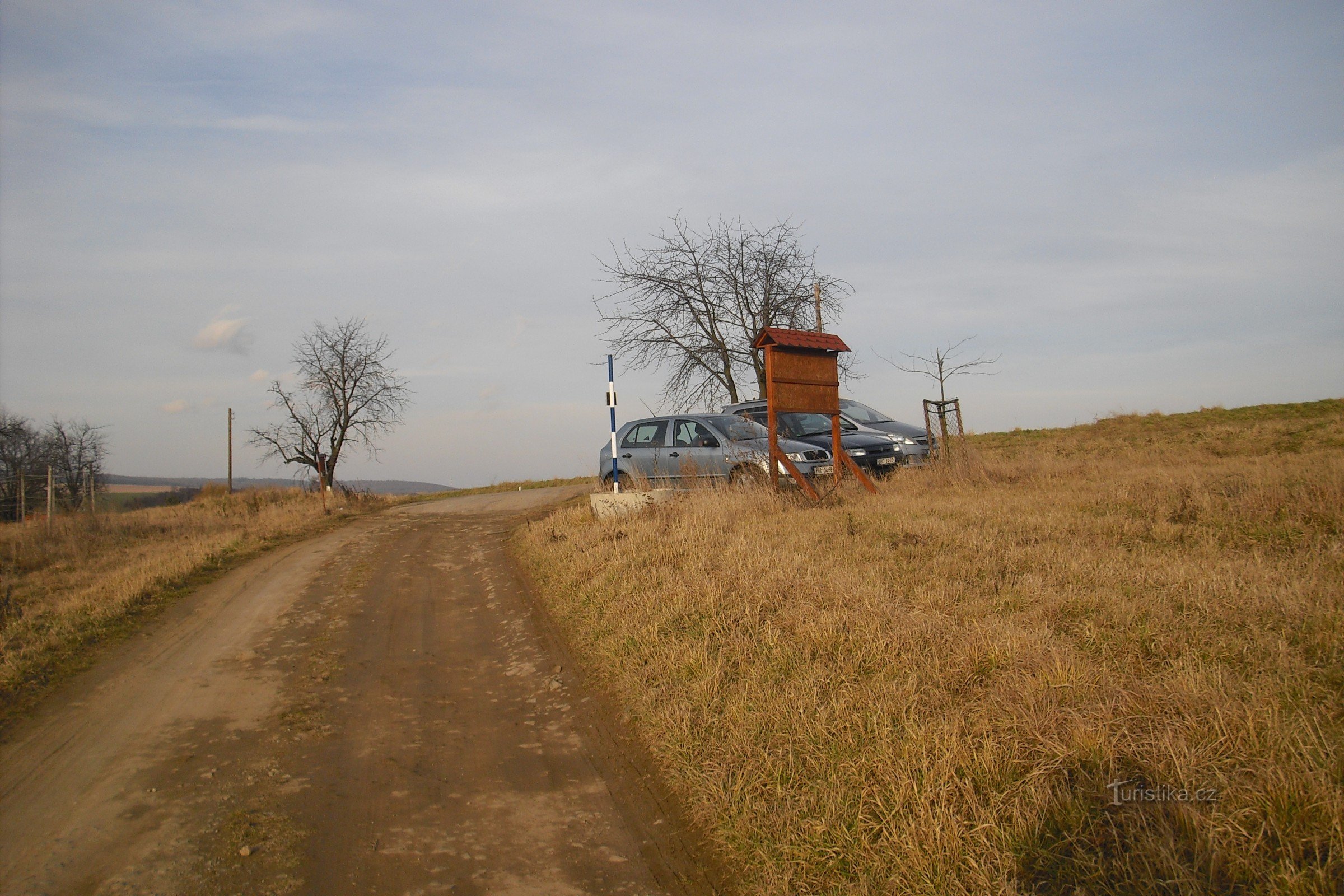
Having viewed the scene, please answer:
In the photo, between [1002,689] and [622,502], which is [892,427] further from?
[1002,689]

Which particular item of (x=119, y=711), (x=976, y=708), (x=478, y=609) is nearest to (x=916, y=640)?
(x=976, y=708)

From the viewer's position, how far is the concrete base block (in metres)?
10.9

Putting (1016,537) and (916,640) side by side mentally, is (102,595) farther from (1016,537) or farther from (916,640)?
(1016,537)

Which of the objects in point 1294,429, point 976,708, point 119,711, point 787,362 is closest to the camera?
point 976,708

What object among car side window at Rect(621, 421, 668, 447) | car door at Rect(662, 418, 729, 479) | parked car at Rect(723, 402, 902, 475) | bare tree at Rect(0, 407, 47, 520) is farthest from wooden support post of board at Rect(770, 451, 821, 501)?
bare tree at Rect(0, 407, 47, 520)

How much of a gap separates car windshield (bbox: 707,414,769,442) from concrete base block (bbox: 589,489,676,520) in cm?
198

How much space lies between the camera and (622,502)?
36.4 ft

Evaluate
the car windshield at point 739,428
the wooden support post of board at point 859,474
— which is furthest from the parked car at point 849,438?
the wooden support post of board at point 859,474

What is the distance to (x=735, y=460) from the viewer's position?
40.1ft

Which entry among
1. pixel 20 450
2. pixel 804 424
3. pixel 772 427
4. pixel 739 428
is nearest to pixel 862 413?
pixel 804 424

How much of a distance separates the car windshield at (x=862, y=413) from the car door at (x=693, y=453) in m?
4.70

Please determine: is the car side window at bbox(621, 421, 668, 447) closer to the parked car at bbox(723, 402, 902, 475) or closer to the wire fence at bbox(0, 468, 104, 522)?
the parked car at bbox(723, 402, 902, 475)

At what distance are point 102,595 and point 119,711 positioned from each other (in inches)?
175

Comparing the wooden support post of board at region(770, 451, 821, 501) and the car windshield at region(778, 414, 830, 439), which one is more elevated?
the car windshield at region(778, 414, 830, 439)
